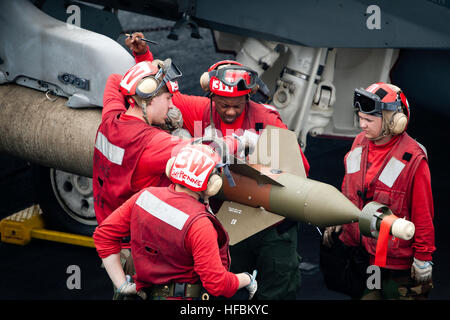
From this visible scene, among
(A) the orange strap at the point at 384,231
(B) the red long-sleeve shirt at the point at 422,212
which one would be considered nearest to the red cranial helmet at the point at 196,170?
(A) the orange strap at the point at 384,231

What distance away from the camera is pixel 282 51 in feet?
23.2

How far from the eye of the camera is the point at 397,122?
4.54 m

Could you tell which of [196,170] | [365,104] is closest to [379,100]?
[365,104]

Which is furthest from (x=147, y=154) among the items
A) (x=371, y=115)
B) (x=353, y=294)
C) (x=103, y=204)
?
(x=353, y=294)

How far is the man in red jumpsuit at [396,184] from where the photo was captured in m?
4.51

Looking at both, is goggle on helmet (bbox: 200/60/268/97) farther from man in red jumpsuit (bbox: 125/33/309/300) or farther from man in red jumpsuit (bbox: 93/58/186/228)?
man in red jumpsuit (bbox: 93/58/186/228)

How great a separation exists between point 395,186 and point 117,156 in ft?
6.35

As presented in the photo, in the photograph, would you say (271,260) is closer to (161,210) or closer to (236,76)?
(236,76)

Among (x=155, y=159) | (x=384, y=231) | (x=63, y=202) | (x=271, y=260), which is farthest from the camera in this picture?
(x=63, y=202)

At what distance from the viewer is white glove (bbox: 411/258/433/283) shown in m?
4.54

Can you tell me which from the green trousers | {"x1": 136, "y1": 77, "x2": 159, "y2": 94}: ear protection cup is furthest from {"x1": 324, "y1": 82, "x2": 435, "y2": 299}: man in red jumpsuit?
{"x1": 136, "y1": 77, "x2": 159, "y2": 94}: ear protection cup

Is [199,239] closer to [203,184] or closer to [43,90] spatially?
[203,184]

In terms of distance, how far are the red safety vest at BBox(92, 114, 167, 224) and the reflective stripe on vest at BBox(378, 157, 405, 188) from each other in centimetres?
155

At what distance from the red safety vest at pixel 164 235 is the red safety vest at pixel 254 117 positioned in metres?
1.32
